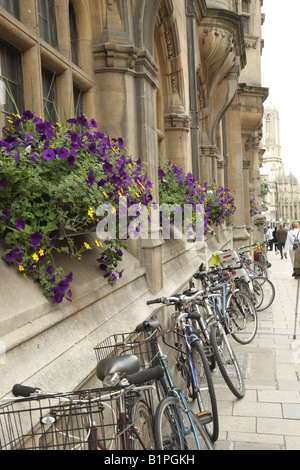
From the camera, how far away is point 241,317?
6984 mm

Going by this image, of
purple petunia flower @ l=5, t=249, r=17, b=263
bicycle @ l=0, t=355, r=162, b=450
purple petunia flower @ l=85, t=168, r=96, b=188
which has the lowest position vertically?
bicycle @ l=0, t=355, r=162, b=450

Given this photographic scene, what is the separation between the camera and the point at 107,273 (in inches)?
144

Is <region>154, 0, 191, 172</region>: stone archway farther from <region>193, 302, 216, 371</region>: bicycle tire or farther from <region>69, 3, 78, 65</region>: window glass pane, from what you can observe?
<region>193, 302, 216, 371</region>: bicycle tire

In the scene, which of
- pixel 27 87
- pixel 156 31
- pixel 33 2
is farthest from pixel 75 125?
pixel 156 31

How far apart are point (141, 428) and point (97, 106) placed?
3203 millimetres

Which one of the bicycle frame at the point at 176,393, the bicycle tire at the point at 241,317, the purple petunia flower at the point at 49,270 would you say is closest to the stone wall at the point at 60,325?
the purple petunia flower at the point at 49,270

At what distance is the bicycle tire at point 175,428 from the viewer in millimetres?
2634

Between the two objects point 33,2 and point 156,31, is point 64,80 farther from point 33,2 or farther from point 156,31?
point 156,31

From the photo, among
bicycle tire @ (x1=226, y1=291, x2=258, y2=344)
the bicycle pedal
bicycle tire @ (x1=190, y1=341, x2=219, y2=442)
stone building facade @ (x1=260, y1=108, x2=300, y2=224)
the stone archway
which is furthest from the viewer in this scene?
stone building facade @ (x1=260, y1=108, x2=300, y2=224)

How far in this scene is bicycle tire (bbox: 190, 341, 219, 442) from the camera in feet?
12.7

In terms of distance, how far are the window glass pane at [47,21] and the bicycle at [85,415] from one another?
2.73 m

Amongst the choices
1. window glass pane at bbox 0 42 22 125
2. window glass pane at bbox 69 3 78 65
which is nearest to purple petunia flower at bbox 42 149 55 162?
window glass pane at bbox 0 42 22 125

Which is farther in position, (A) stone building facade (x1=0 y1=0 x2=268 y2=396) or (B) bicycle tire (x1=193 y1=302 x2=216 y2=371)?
(B) bicycle tire (x1=193 y1=302 x2=216 y2=371)

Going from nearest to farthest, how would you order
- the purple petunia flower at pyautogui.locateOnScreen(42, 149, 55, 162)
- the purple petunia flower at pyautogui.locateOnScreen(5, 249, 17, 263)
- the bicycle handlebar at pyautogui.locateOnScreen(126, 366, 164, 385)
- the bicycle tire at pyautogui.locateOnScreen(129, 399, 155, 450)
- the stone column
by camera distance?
1. the bicycle handlebar at pyautogui.locateOnScreen(126, 366, 164, 385)
2. the bicycle tire at pyautogui.locateOnScreen(129, 399, 155, 450)
3. the purple petunia flower at pyautogui.locateOnScreen(5, 249, 17, 263)
4. the purple petunia flower at pyautogui.locateOnScreen(42, 149, 55, 162)
5. the stone column
